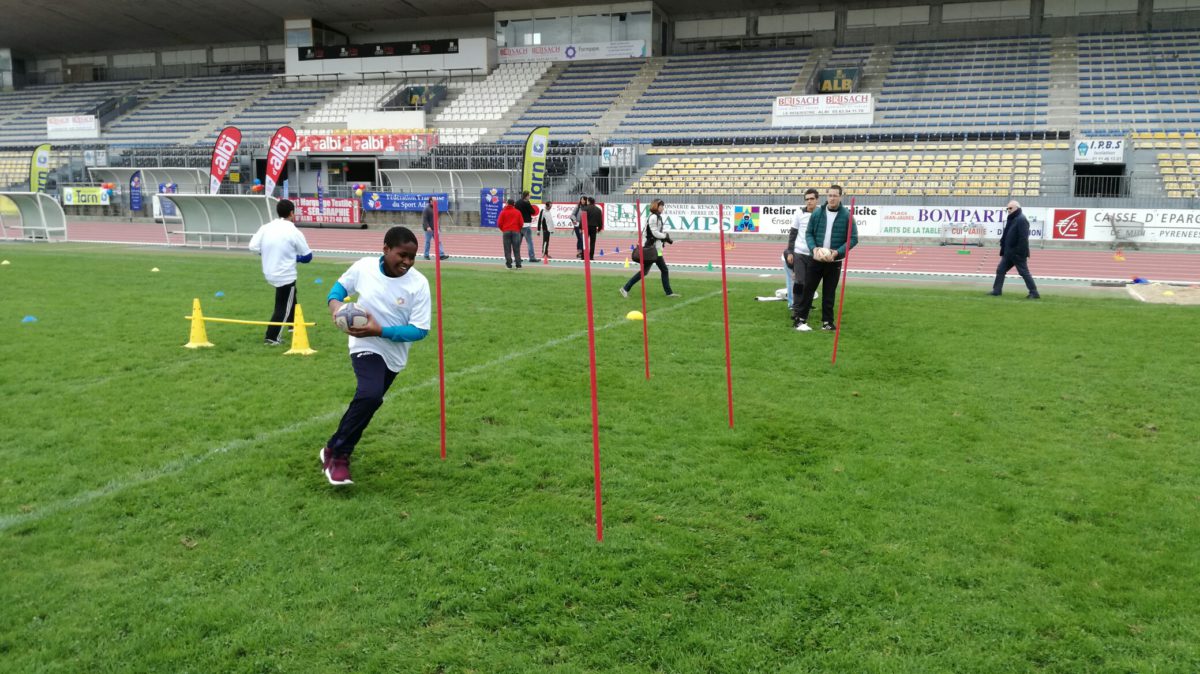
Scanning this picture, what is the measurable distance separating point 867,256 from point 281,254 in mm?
16637

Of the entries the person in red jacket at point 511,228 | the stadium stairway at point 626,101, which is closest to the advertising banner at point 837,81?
the stadium stairway at point 626,101

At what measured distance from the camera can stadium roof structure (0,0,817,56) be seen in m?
44.0

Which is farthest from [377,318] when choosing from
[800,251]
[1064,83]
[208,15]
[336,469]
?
[208,15]

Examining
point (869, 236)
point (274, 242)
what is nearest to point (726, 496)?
point (274, 242)

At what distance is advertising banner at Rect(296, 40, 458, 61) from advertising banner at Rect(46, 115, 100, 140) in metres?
12.0

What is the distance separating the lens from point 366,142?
37.3m

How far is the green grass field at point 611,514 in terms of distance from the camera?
11.8 ft

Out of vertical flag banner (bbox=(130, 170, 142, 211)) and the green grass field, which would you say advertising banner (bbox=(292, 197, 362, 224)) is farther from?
the green grass field

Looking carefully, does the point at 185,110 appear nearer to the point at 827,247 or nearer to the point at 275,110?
the point at 275,110

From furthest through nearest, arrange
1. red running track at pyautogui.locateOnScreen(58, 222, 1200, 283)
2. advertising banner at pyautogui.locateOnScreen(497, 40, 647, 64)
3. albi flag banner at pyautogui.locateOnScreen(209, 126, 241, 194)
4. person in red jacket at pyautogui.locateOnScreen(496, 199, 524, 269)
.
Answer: advertising banner at pyautogui.locateOnScreen(497, 40, 647, 64) < albi flag banner at pyautogui.locateOnScreen(209, 126, 241, 194) < person in red jacket at pyautogui.locateOnScreen(496, 199, 524, 269) < red running track at pyautogui.locateOnScreen(58, 222, 1200, 283)

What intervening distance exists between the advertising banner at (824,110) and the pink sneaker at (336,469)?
32.5m

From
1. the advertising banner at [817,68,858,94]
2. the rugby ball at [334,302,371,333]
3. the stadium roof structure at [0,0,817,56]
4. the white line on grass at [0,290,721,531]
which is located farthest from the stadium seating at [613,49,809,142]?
the rugby ball at [334,302,371,333]

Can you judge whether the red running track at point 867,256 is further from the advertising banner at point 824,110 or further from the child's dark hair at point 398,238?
the child's dark hair at point 398,238

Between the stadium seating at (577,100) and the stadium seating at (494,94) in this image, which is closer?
the stadium seating at (577,100)
